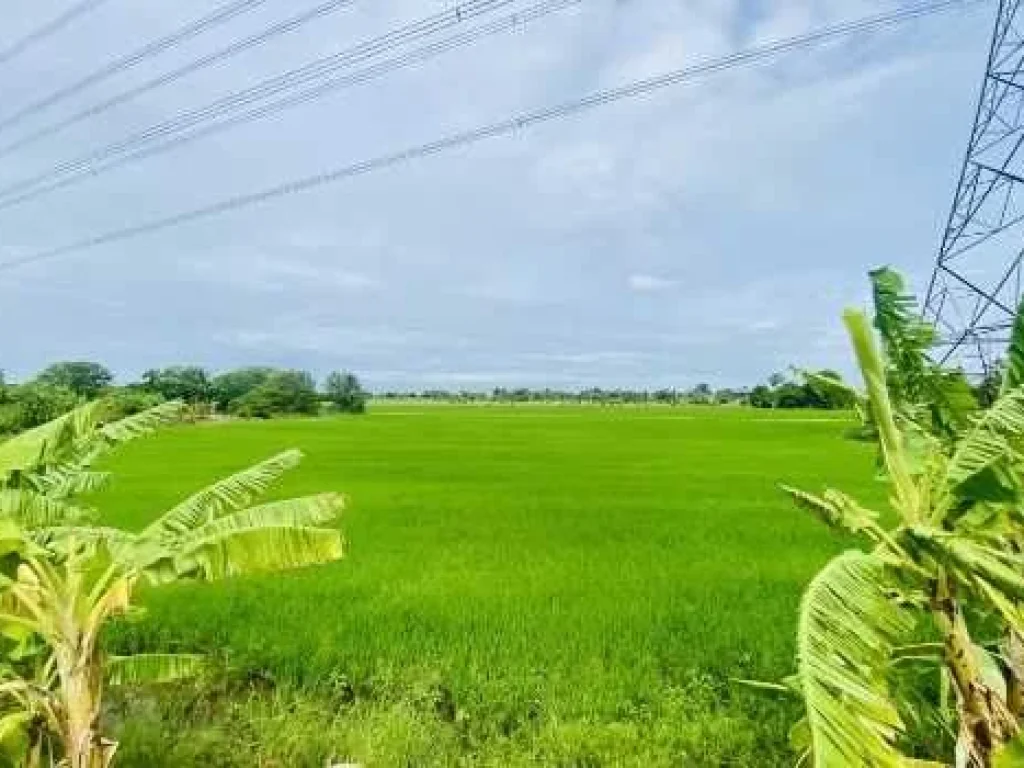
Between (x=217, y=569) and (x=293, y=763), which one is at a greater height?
(x=217, y=569)

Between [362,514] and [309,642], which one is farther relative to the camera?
[362,514]

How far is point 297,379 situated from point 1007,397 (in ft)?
256

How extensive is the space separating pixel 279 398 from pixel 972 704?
7337cm

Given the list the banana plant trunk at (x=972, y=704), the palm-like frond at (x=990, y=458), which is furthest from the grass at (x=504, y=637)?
the palm-like frond at (x=990, y=458)

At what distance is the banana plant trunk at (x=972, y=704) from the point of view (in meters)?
3.30

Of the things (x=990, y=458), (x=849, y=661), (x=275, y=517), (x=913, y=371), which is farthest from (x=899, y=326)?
(x=275, y=517)

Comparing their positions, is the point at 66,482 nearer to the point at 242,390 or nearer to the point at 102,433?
the point at 102,433

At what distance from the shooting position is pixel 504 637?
7.79m

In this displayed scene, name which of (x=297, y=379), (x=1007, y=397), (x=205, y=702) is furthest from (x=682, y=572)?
(x=297, y=379)

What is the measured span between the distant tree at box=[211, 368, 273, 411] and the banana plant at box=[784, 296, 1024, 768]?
243ft

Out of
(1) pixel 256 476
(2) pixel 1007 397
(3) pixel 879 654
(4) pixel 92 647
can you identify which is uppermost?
(2) pixel 1007 397

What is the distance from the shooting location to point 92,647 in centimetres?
403

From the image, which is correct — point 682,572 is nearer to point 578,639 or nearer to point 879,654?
point 578,639

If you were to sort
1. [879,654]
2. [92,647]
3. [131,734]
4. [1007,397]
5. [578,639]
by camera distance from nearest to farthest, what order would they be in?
1. [879,654]
2. [1007,397]
3. [92,647]
4. [131,734]
5. [578,639]
